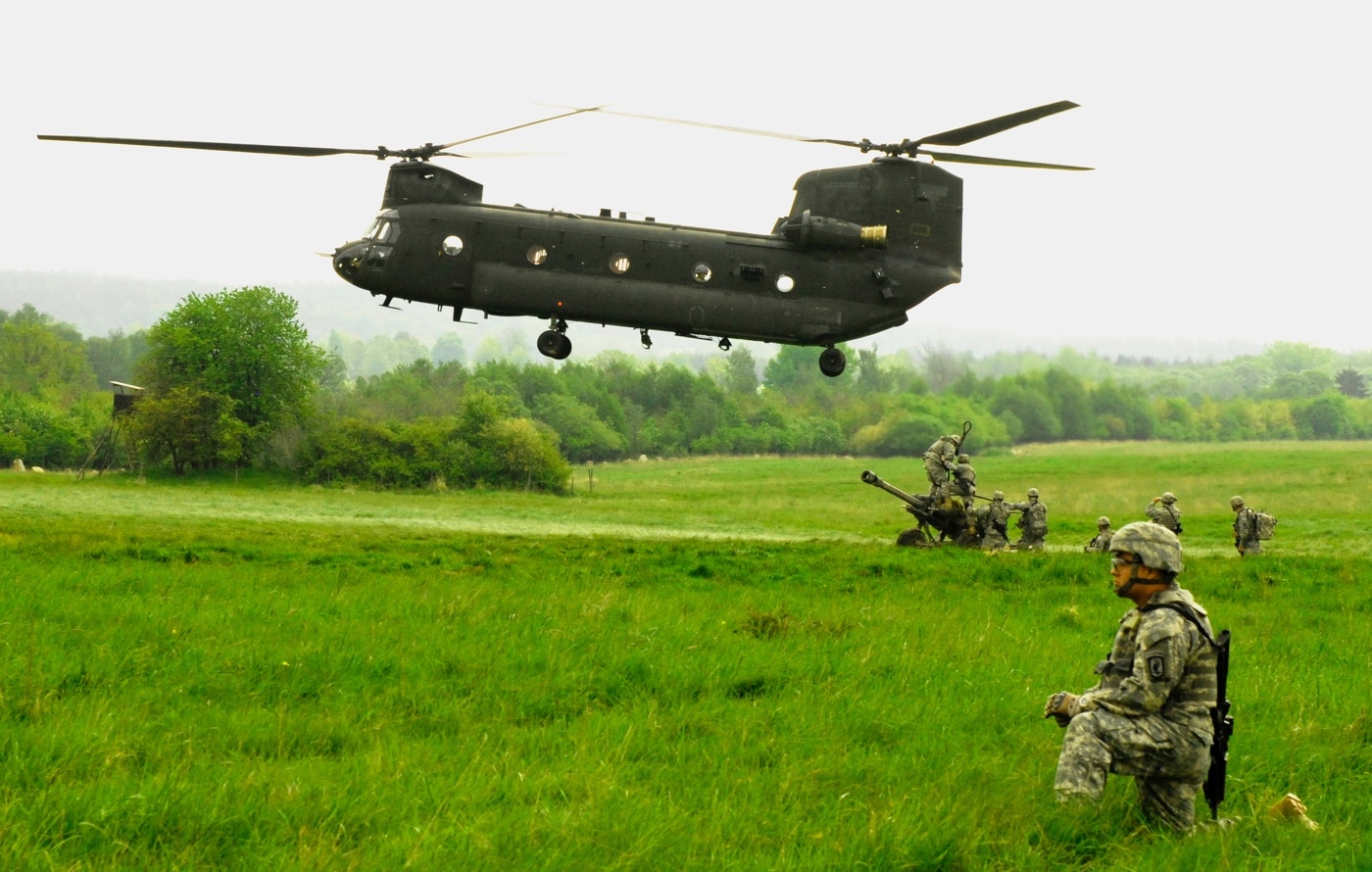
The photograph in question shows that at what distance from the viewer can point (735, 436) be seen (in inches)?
3561

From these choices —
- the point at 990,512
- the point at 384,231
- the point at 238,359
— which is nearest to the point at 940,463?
the point at 990,512

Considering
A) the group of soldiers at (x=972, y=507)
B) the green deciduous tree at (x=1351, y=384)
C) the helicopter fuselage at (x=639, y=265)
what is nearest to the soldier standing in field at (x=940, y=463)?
the group of soldiers at (x=972, y=507)

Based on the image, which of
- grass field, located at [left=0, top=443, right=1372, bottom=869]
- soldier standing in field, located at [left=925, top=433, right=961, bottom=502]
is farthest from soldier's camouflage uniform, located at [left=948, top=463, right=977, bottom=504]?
grass field, located at [left=0, top=443, right=1372, bottom=869]

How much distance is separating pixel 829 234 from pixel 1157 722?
1924 cm

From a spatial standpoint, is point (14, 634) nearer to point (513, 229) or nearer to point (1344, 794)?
point (1344, 794)

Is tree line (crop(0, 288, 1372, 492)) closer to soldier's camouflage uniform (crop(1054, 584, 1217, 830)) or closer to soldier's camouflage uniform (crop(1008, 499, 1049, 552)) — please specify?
soldier's camouflage uniform (crop(1008, 499, 1049, 552))

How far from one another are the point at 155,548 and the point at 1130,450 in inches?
3252

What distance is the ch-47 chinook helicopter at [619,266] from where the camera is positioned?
25453 mm

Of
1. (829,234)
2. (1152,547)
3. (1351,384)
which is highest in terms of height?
(1351,384)

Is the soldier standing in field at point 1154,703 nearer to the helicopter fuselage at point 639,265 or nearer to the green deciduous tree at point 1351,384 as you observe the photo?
the helicopter fuselage at point 639,265

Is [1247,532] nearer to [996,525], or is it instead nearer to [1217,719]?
[996,525]

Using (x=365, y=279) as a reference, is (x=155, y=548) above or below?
below

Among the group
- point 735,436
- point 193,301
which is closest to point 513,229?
point 193,301

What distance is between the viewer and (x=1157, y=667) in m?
7.47
